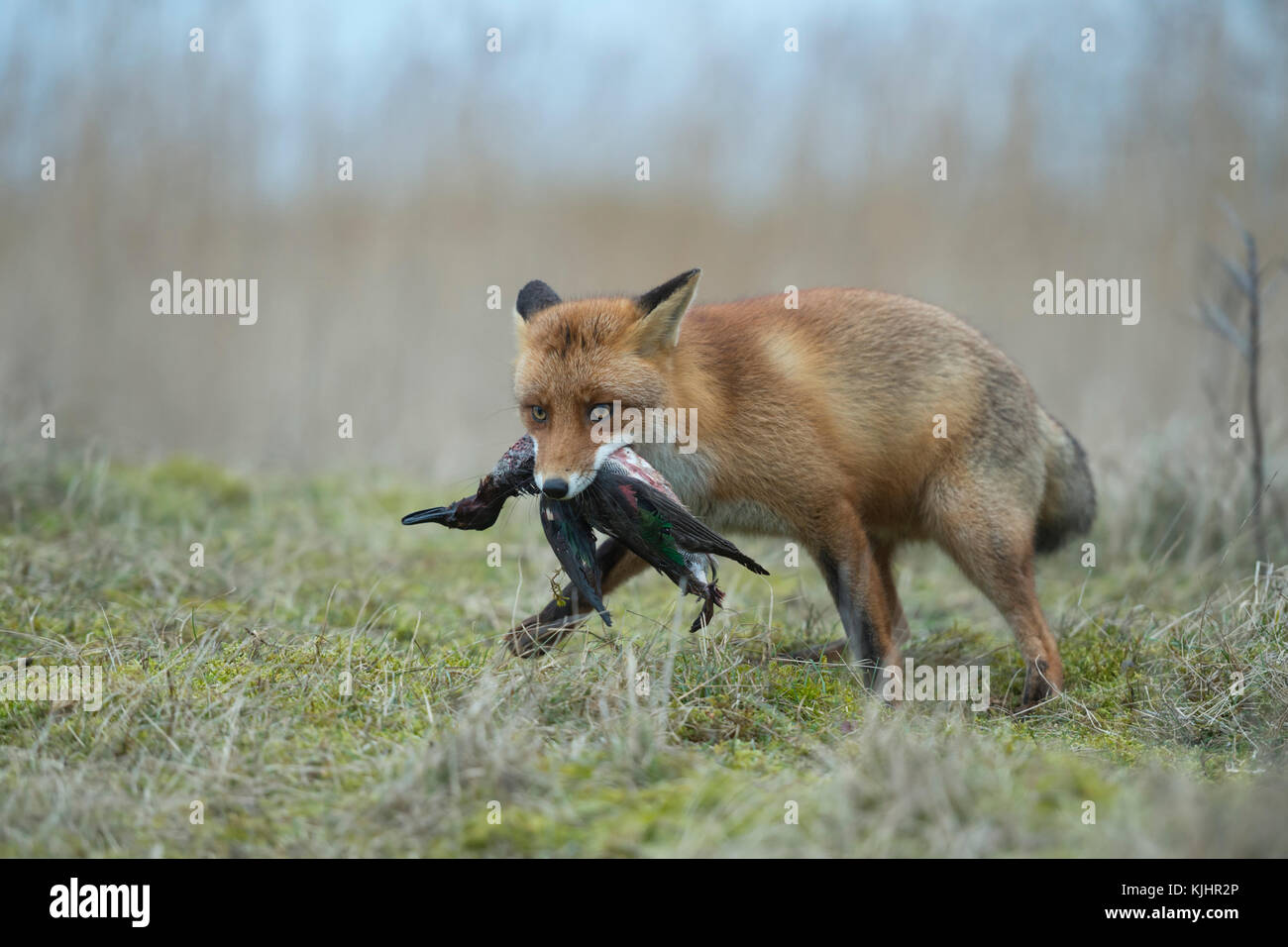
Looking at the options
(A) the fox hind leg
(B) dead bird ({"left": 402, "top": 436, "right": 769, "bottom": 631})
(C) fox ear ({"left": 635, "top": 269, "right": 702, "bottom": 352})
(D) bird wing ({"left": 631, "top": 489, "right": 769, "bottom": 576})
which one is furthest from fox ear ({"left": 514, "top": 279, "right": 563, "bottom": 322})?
(A) the fox hind leg

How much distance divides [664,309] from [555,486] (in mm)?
1049

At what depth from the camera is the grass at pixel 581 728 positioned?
2.58 meters

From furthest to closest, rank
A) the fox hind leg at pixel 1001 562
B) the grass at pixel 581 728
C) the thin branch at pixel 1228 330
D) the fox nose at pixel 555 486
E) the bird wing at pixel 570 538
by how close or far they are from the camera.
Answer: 1. the thin branch at pixel 1228 330
2. the fox hind leg at pixel 1001 562
3. the bird wing at pixel 570 538
4. the fox nose at pixel 555 486
5. the grass at pixel 581 728

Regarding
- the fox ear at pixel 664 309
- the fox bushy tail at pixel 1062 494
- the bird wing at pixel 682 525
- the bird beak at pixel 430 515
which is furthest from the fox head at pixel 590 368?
the fox bushy tail at pixel 1062 494

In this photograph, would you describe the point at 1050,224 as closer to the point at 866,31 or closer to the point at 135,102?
the point at 866,31

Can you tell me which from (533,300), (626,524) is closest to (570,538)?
(626,524)

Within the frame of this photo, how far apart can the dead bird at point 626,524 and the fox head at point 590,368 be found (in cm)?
13

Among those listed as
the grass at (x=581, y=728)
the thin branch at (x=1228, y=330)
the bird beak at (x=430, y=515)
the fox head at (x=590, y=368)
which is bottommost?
the grass at (x=581, y=728)

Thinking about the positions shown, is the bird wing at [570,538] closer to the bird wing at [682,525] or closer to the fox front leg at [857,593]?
the bird wing at [682,525]

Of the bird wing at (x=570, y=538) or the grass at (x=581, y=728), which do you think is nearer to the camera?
the grass at (x=581, y=728)

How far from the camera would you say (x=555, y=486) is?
3.81 metres

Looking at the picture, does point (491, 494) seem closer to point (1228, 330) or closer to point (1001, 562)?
point (1001, 562)

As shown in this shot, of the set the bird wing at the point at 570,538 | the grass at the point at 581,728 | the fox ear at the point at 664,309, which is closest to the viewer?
the grass at the point at 581,728

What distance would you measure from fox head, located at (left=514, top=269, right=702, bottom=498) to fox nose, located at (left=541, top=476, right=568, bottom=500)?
9cm
